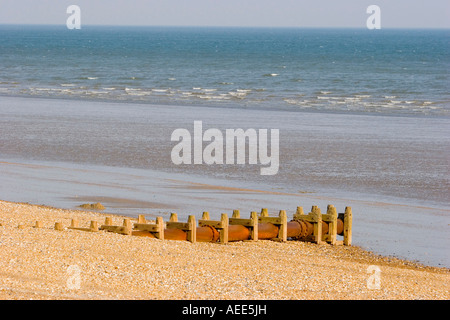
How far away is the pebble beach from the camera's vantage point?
8820 millimetres

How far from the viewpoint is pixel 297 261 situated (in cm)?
1170

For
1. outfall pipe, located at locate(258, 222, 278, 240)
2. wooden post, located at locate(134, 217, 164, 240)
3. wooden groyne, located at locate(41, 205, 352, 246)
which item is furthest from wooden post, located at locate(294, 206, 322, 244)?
wooden post, located at locate(134, 217, 164, 240)

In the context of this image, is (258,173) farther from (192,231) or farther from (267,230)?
(192,231)

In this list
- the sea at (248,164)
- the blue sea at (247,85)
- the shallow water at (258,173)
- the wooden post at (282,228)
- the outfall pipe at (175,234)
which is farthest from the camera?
the blue sea at (247,85)

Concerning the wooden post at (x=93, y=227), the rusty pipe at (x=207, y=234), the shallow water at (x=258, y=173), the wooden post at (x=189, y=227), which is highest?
the wooden post at (x=93, y=227)

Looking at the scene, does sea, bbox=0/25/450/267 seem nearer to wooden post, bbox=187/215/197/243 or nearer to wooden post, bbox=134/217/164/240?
wooden post, bbox=187/215/197/243

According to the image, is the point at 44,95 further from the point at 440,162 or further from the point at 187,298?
the point at 187,298

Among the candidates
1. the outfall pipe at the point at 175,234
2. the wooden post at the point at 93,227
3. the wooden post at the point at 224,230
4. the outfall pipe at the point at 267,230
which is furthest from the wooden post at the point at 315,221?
the wooden post at the point at 93,227

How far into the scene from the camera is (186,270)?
10.0 meters

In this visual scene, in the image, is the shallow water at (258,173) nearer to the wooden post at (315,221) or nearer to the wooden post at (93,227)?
the wooden post at (315,221)

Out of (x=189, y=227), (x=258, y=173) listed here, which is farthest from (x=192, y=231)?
(x=258, y=173)

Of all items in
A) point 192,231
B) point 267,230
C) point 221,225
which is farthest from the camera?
point 267,230

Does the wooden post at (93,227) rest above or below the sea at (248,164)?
above

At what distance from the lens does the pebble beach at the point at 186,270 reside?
8820 millimetres
